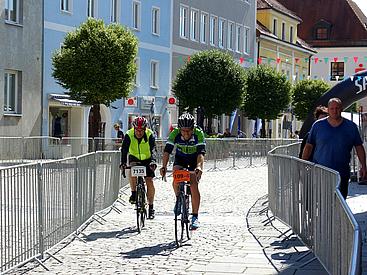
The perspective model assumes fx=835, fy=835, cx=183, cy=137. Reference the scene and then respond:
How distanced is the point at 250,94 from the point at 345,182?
40.8 m

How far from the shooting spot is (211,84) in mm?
43094

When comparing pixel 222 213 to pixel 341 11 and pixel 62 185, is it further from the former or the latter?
pixel 341 11

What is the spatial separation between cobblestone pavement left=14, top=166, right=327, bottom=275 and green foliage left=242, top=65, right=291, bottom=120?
35566 millimetres

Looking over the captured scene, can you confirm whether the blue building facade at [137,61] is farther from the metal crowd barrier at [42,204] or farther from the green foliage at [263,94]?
the metal crowd barrier at [42,204]

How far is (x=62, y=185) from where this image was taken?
1043 centimetres

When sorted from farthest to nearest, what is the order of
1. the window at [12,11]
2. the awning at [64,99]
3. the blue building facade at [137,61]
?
the blue building facade at [137,61] < the awning at [64,99] < the window at [12,11]

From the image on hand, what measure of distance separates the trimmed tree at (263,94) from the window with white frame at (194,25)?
4171 mm

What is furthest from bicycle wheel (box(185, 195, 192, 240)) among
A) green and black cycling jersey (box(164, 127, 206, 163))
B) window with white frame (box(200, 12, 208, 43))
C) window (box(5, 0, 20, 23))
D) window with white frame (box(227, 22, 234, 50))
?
window with white frame (box(227, 22, 234, 50))

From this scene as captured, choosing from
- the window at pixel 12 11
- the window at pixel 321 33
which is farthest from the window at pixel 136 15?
the window at pixel 321 33

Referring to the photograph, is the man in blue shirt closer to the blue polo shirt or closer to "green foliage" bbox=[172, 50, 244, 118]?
the blue polo shirt

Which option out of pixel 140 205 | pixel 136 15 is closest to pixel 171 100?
pixel 136 15

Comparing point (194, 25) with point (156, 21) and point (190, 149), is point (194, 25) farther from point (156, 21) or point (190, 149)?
point (190, 149)

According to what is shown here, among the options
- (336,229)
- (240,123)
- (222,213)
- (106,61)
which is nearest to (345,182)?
(336,229)

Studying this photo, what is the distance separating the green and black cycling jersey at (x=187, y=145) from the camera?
11.9m
